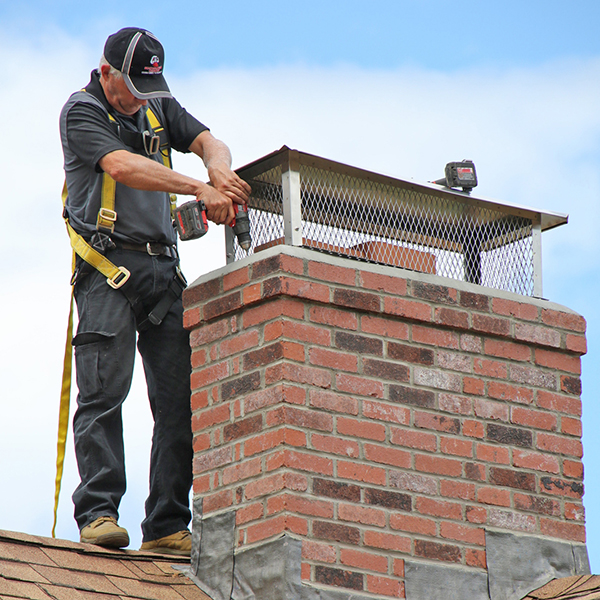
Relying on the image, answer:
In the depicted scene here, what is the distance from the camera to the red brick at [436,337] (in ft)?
17.7

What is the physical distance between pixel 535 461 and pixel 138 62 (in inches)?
107

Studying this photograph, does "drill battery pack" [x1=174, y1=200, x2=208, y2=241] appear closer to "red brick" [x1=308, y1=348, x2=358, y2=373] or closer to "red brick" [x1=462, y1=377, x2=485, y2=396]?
"red brick" [x1=308, y1=348, x2=358, y2=373]

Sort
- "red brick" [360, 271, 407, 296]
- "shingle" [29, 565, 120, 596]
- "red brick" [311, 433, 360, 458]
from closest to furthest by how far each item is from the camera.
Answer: "shingle" [29, 565, 120, 596] → "red brick" [311, 433, 360, 458] → "red brick" [360, 271, 407, 296]

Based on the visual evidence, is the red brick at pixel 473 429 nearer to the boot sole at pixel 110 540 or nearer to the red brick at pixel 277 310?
the red brick at pixel 277 310

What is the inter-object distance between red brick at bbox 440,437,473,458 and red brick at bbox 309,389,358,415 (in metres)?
0.48

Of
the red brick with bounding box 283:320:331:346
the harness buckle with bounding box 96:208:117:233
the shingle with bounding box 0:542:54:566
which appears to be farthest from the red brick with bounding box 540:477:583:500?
the harness buckle with bounding box 96:208:117:233

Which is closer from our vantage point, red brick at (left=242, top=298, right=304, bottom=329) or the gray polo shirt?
red brick at (left=242, top=298, right=304, bottom=329)

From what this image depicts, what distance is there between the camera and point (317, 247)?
17.6ft

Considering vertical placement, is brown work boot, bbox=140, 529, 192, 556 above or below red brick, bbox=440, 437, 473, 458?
below

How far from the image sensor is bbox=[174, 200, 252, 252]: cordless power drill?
550 cm

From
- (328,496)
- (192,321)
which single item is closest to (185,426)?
(192,321)

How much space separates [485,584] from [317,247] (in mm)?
1674

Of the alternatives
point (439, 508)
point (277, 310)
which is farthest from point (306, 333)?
point (439, 508)

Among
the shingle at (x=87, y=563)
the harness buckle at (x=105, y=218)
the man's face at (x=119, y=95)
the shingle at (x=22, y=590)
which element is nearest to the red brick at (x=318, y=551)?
the shingle at (x=87, y=563)
